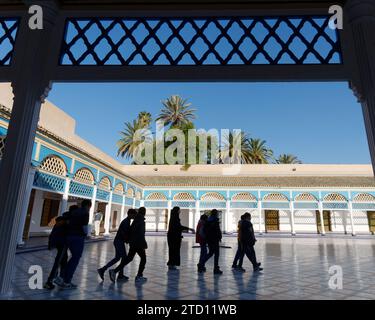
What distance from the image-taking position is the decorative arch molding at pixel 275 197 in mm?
21975

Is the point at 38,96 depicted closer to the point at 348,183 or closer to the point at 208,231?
the point at 208,231

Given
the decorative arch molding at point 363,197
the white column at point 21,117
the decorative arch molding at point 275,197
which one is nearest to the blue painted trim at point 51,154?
the white column at point 21,117

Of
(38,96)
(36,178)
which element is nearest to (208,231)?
(38,96)

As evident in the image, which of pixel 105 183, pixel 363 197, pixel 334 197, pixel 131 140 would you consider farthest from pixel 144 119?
pixel 363 197

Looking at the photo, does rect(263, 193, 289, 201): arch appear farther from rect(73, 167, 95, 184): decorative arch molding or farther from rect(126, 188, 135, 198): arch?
rect(73, 167, 95, 184): decorative arch molding

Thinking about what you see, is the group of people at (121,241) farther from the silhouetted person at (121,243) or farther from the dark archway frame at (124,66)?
the dark archway frame at (124,66)

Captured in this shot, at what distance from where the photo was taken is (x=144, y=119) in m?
34.3

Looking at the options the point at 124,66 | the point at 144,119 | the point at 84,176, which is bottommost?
the point at 124,66

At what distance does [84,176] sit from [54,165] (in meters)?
2.47

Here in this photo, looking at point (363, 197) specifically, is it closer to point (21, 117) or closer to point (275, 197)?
point (275, 197)

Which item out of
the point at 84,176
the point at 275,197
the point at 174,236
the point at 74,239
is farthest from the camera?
the point at 275,197

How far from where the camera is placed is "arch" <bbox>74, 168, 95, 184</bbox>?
41.3 feet
